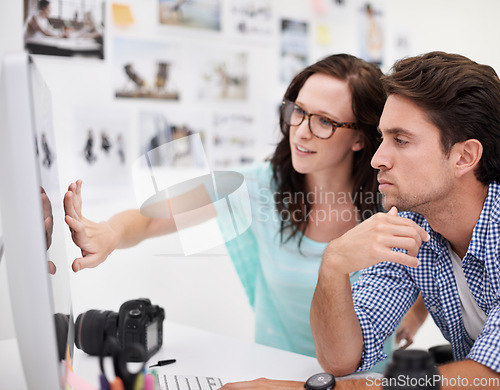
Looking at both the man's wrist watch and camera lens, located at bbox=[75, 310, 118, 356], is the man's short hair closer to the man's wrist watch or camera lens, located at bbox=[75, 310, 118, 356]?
the man's wrist watch

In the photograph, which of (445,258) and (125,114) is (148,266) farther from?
(445,258)

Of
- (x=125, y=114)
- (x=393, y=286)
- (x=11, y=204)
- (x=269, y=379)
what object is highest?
(x=125, y=114)

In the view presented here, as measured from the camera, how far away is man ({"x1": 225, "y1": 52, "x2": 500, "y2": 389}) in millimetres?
1061

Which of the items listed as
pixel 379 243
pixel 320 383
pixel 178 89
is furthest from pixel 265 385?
pixel 178 89

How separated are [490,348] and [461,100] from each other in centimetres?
50

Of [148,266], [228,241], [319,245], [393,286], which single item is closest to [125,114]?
[148,266]

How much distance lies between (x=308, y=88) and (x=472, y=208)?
0.54 meters

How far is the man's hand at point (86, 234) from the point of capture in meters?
1.01

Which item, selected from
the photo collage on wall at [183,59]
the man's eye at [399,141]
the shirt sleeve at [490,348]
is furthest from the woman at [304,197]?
the photo collage on wall at [183,59]

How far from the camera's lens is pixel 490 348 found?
888 mm

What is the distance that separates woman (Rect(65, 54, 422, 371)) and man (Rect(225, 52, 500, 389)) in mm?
227

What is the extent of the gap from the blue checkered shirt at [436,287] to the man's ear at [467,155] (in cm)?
7

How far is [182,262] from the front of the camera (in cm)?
152

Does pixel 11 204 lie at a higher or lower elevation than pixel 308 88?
lower
